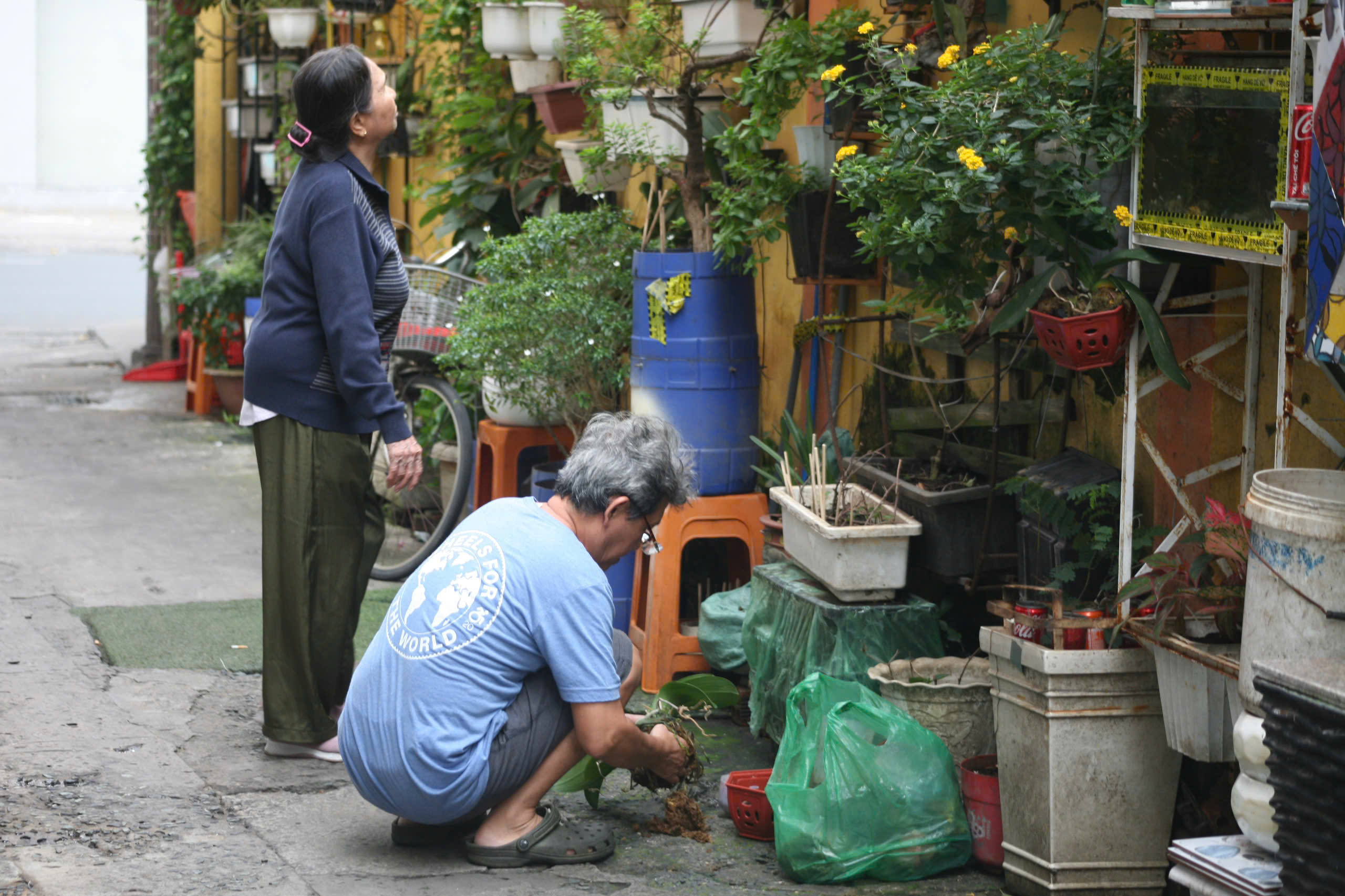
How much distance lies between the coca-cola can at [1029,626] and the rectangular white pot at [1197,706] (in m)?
0.29

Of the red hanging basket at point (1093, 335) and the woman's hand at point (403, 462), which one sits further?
the woman's hand at point (403, 462)

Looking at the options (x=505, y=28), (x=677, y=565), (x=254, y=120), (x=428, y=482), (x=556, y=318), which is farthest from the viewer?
(x=254, y=120)

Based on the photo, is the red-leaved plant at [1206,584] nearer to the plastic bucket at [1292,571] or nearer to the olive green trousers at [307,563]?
the plastic bucket at [1292,571]

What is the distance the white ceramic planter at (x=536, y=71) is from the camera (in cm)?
718

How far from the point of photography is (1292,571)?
289cm

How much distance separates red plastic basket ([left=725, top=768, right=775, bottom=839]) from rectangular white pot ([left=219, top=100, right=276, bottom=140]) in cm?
896

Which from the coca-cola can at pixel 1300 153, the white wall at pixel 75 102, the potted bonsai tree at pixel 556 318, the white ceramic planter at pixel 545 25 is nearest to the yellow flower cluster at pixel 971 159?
the coca-cola can at pixel 1300 153

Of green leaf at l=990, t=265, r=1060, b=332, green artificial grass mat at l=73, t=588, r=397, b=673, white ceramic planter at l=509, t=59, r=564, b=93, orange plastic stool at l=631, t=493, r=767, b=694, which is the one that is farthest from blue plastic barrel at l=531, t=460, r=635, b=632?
white ceramic planter at l=509, t=59, r=564, b=93

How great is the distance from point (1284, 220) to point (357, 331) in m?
2.41

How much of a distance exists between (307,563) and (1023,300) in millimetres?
2147

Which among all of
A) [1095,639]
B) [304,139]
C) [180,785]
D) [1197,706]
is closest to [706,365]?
[304,139]

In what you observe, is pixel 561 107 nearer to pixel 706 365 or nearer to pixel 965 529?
pixel 706 365

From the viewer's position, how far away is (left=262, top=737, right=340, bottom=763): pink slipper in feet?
14.8

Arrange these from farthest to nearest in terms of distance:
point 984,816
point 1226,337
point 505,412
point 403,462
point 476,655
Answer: point 505,412
point 403,462
point 984,816
point 1226,337
point 476,655
